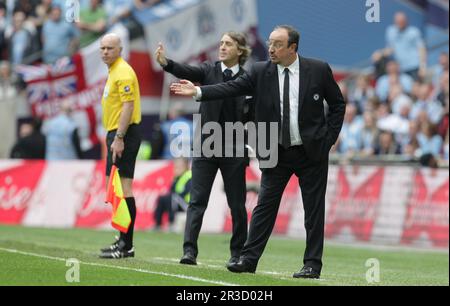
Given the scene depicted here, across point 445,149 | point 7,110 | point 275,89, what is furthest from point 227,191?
point 7,110

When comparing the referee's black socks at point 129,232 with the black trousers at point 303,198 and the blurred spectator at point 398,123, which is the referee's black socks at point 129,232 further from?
the blurred spectator at point 398,123

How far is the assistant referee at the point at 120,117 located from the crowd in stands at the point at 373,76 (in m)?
8.78

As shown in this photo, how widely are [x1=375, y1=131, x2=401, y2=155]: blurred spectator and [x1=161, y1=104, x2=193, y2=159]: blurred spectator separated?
3.80 m

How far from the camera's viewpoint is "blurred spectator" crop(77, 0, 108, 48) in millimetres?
26094

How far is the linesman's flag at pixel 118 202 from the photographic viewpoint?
12.8 m

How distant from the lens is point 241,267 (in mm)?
11516

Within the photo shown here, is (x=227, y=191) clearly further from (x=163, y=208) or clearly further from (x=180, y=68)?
(x=163, y=208)

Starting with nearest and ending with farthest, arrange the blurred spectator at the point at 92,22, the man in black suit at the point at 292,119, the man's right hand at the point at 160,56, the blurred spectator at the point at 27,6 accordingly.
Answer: the man in black suit at the point at 292,119 → the man's right hand at the point at 160,56 → the blurred spectator at the point at 92,22 → the blurred spectator at the point at 27,6

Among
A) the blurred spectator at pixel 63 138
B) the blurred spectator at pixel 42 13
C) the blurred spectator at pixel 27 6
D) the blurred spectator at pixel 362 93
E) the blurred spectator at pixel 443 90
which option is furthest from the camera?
the blurred spectator at pixel 27 6

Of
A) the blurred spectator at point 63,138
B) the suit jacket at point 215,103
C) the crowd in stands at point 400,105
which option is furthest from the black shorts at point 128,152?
the blurred spectator at point 63,138

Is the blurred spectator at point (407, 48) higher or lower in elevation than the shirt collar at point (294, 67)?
higher

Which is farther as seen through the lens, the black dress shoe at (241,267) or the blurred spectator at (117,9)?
the blurred spectator at (117,9)
